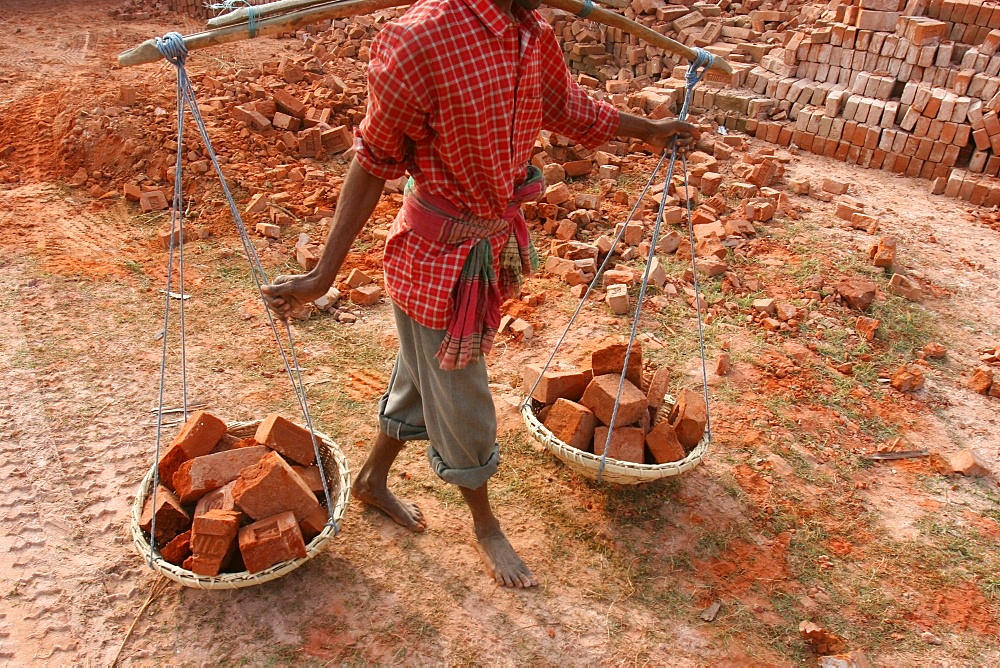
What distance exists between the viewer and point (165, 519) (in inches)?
103

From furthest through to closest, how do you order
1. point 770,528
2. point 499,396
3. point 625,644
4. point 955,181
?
1. point 955,181
2. point 499,396
3. point 770,528
4. point 625,644

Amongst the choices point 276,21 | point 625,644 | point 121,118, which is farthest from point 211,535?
point 121,118

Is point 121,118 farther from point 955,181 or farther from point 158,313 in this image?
point 955,181

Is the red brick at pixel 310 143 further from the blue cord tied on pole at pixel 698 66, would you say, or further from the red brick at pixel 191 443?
the blue cord tied on pole at pixel 698 66

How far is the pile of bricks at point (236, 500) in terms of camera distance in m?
2.47

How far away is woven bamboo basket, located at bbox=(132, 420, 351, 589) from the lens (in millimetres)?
2451

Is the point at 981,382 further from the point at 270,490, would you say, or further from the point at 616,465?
the point at 270,490

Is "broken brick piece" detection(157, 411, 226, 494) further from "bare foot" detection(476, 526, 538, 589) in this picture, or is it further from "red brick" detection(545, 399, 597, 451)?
"red brick" detection(545, 399, 597, 451)

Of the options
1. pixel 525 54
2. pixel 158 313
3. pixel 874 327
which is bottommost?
pixel 158 313

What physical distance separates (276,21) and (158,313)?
2768 millimetres

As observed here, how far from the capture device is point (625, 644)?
2.60 meters

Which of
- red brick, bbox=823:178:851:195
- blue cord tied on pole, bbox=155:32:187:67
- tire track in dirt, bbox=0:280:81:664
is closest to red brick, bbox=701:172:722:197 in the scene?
red brick, bbox=823:178:851:195

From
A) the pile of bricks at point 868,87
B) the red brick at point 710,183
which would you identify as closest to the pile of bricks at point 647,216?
the red brick at point 710,183

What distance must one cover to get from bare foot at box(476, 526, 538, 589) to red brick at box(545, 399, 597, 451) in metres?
0.48
